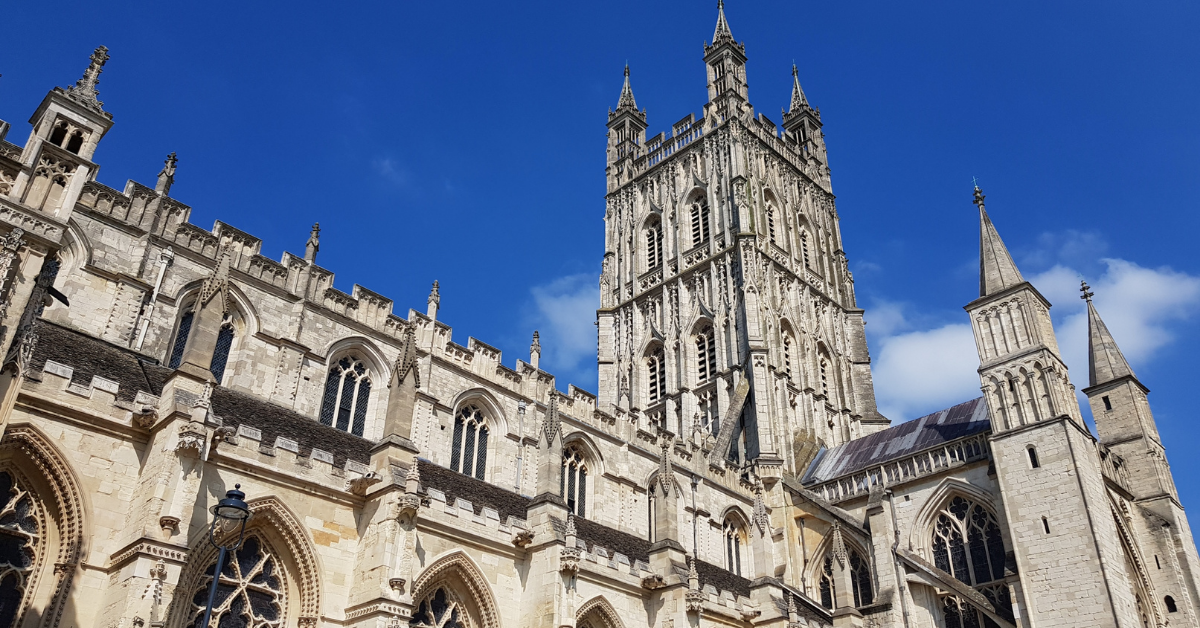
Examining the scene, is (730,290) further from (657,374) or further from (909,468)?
(909,468)

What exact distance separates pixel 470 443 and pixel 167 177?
10.1 m

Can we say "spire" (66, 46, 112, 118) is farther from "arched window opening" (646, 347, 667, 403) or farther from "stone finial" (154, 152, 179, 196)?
"arched window opening" (646, 347, 667, 403)

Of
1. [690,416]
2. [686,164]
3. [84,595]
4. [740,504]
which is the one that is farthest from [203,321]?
[686,164]

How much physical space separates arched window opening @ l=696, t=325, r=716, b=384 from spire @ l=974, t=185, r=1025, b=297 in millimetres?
11798

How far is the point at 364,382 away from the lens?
22750mm

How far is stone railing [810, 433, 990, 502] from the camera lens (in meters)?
27.2

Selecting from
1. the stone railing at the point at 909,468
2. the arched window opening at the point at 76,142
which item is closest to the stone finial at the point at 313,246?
the arched window opening at the point at 76,142

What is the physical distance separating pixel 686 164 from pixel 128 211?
97.2 feet

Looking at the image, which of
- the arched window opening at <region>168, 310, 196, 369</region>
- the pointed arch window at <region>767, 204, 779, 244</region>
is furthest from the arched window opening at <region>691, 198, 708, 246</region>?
the arched window opening at <region>168, 310, 196, 369</region>

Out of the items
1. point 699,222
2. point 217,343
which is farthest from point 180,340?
point 699,222

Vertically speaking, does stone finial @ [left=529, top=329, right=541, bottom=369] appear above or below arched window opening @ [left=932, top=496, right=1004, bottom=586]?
above

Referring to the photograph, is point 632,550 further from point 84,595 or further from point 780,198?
point 780,198

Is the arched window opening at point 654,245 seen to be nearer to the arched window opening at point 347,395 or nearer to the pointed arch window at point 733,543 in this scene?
the pointed arch window at point 733,543

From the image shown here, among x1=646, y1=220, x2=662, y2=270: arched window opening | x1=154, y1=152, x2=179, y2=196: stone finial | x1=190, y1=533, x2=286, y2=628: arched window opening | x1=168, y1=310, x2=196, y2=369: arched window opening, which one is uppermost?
x1=646, y1=220, x2=662, y2=270: arched window opening
